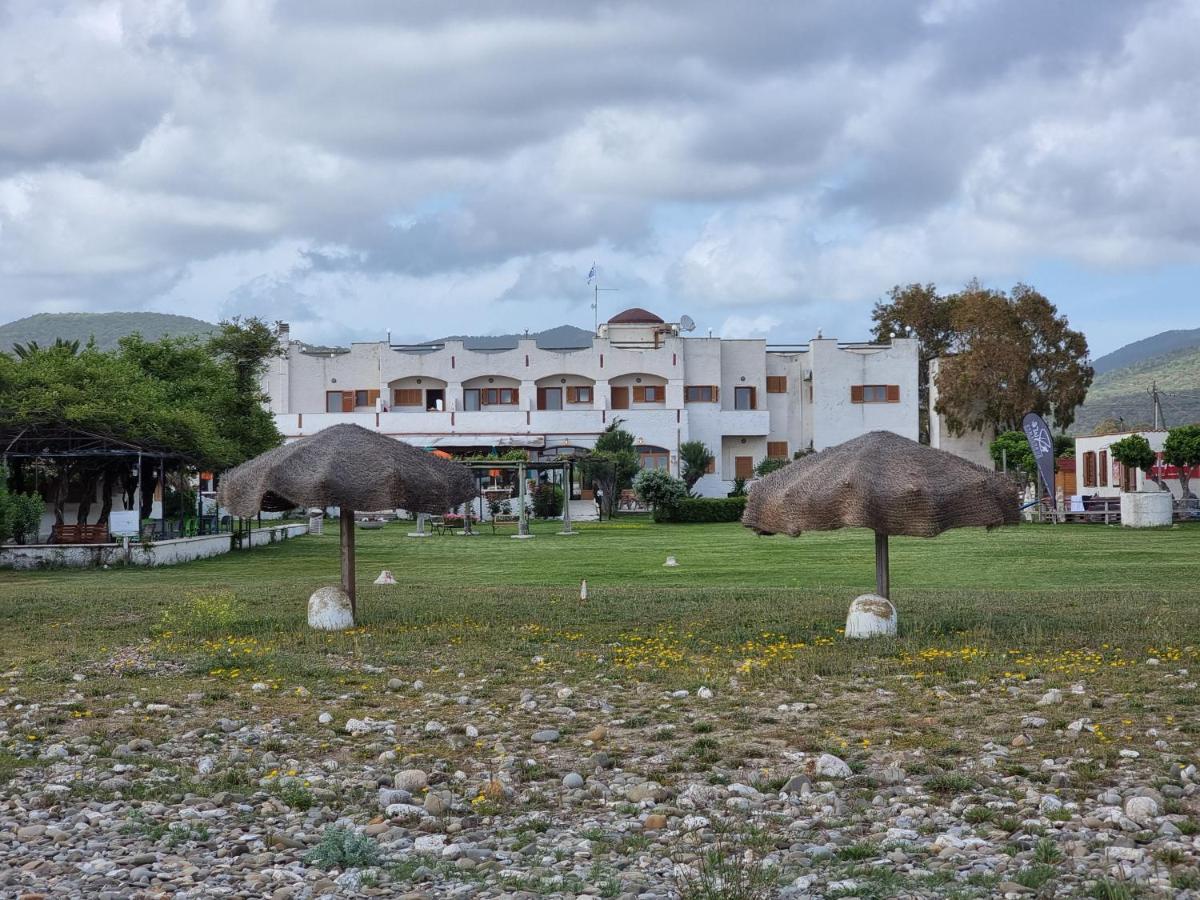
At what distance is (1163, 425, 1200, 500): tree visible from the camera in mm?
42000

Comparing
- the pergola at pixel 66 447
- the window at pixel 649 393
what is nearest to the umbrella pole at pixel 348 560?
the pergola at pixel 66 447

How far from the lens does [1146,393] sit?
349 ft

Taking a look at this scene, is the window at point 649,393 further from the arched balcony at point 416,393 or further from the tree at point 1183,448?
the tree at point 1183,448

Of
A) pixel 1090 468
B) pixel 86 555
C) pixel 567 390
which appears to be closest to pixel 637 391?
pixel 567 390

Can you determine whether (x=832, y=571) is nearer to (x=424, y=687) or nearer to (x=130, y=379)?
(x=424, y=687)

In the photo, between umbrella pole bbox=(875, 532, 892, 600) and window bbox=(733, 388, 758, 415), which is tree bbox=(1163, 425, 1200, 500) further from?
umbrella pole bbox=(875, 532, 892, 600)

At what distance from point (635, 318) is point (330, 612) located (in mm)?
57949

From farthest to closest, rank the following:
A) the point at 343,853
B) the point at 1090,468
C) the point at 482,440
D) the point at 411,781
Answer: the point at 482,440 → the point at 1090,468 → the point at 411,781 → the point at 343,853

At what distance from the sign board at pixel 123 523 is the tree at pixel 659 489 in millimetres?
23289

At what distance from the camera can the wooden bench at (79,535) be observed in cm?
2886

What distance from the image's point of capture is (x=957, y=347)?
246ft

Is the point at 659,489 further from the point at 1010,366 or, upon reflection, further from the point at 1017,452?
the point at 1010,366

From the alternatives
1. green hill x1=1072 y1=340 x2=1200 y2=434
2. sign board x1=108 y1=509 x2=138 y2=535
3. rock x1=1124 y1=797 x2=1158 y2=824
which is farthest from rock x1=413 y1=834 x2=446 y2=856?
green hill x1=1072 y1=340 x2=1200 y2=434

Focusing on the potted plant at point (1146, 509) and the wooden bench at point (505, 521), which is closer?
the potted plant at point (1146, 509)
